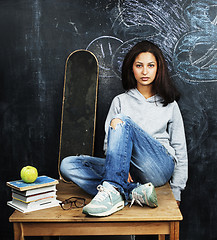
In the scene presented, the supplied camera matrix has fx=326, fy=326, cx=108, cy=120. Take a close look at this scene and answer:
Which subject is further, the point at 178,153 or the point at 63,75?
the point at 63,75

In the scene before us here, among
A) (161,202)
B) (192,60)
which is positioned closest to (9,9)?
(192,60)

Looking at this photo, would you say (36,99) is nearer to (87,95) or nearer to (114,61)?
(87,95)

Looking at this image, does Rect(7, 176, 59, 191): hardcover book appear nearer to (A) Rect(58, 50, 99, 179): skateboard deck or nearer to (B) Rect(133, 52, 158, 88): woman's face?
(A) Rect(58, 50, 99, 179): skateboard deck

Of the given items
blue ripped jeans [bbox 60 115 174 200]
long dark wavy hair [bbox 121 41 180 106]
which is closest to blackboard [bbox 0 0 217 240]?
long dark wavy hair [bbox 121 41 180 106]

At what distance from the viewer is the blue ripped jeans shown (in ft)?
5.52

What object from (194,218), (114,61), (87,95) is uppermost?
(114,61)

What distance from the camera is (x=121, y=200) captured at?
5.44 feet

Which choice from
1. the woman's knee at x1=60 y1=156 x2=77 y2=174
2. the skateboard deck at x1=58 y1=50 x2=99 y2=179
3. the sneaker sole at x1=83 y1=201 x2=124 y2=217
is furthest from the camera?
the skateboard deck at x1=58 y1=50 x2=99 y2=179

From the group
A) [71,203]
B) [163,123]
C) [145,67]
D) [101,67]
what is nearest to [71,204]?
[71,203]

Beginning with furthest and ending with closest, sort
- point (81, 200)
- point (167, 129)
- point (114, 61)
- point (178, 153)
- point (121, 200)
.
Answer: point (114, 61) < point (167, 129) < point (178, 153) < point (81, 200) < point (121, 200)

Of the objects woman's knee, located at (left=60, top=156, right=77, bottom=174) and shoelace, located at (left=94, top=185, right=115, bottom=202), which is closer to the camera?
shoelace, located at (left=94, top=185, right=115, bottom=202)

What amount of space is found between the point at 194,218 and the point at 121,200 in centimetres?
106

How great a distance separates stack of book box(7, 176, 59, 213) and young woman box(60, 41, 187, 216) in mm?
190

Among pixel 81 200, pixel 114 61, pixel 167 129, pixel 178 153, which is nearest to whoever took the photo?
pixel 81 200
